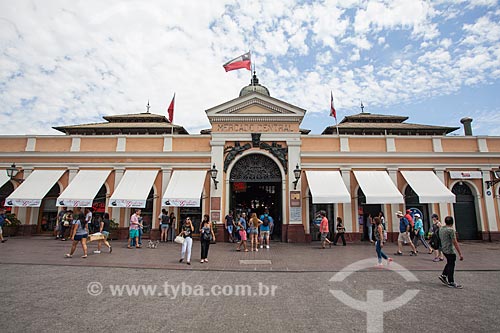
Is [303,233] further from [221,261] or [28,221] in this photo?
[28,221]

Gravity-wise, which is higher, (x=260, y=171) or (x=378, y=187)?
(x=260, y=171)

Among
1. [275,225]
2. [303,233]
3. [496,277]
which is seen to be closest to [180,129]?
[275,225]

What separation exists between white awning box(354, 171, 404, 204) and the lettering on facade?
4.80m

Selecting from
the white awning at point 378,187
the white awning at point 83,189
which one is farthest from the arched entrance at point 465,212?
the white awning at point 83,189

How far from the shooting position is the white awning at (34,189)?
14797 mm

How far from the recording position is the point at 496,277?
737cm

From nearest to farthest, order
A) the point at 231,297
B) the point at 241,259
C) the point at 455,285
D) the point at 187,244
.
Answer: the point at 231,297 < the point at 455,285 < the point at 187,244 < the point at 241,259

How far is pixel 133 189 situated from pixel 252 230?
7.38 metres

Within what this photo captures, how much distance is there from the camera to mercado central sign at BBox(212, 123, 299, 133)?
16.1 metres

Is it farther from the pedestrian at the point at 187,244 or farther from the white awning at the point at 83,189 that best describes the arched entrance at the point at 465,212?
the white awning at the point at 83,189

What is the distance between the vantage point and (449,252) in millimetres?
6594

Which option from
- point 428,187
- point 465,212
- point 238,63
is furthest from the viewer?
point 238,63

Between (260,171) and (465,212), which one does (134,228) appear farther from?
(465,212)

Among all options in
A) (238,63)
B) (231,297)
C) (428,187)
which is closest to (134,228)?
(231,297)
